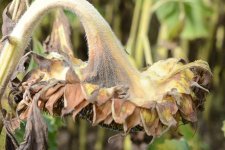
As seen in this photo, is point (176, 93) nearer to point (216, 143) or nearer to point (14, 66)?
point (14, 66)

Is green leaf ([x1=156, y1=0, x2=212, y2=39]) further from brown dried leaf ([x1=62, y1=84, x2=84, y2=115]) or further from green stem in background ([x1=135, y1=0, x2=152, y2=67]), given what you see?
brown dried leaf ([x1=62, y1=84, x2=84, y2=115])

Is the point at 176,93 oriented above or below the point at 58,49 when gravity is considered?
below

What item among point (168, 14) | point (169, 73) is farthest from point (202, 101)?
point (168, 14)

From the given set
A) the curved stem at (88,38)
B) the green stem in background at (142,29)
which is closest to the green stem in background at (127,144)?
the green stem in background at (142,29)

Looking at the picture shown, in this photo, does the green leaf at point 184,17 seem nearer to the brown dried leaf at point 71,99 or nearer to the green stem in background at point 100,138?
the green stem in background at point 100,138

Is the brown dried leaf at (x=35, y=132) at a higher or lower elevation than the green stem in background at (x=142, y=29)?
lower

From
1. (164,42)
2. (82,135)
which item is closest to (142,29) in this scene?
(164,42)
